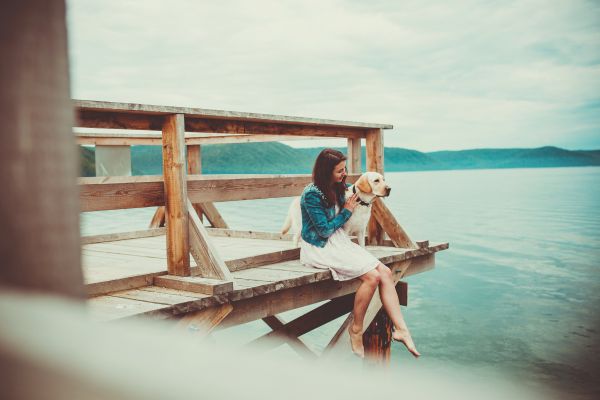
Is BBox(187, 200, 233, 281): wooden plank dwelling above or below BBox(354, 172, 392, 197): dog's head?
below

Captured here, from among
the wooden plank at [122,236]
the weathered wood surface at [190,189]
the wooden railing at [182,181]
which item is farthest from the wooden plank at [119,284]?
the wooden plank at [122,236]

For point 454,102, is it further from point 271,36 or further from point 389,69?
point 271,36

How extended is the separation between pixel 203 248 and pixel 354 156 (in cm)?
255

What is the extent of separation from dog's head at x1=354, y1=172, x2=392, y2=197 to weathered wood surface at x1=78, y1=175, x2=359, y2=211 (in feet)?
2.03

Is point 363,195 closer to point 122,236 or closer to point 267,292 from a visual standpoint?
point 267,292

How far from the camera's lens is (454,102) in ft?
367

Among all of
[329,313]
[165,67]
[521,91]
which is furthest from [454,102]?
[329,313]

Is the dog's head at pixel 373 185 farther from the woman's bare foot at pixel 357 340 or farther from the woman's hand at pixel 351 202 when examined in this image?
the woman's bare foot at pixel 357 340

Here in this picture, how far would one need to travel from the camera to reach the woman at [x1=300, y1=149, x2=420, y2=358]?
14.8 feet

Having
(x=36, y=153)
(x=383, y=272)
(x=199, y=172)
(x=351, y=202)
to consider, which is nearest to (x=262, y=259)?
(x=351, y=202)

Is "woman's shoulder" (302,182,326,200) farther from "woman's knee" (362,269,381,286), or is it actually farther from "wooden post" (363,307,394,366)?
"wooden post" (363,307,394,366)

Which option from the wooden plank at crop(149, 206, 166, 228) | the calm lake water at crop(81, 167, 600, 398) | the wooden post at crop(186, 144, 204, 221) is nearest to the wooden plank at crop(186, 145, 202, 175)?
the wooden post at crop(186, 144, 204, 221)

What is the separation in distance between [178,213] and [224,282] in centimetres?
58

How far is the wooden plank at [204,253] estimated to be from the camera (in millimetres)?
3639
